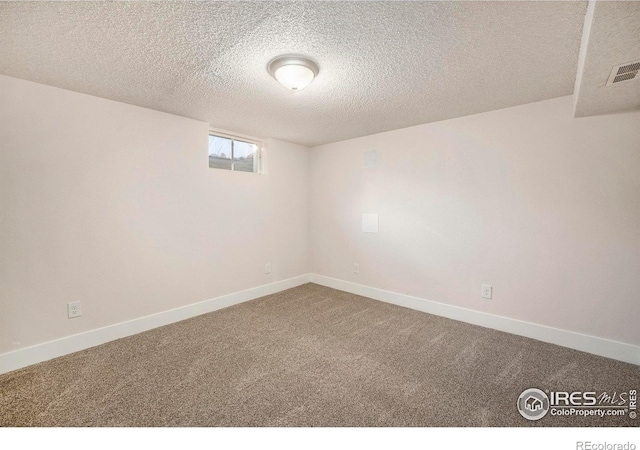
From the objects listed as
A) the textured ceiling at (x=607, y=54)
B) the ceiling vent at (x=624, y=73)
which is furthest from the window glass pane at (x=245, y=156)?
the ceiling vent at (x=624, y=73)

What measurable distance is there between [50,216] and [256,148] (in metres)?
2.40

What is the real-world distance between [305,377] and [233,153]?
2895 millimetres

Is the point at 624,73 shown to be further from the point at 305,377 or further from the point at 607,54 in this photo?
the point at 305,377

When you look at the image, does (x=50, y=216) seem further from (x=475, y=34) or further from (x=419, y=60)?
(x=475, y=34)

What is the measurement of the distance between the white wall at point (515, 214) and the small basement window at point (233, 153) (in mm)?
1402

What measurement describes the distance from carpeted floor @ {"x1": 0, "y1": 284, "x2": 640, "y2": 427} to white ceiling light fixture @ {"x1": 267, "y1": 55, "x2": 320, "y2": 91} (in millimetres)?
2128

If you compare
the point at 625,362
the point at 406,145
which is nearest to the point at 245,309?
the point at 406,145

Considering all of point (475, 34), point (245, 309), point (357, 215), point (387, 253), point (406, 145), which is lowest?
point (245, 309)

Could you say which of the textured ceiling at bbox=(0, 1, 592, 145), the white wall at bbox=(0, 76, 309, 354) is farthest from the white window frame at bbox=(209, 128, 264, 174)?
the textured ceiling at bbox=(0, 1, 592, 145)

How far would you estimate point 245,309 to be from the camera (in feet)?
11.5

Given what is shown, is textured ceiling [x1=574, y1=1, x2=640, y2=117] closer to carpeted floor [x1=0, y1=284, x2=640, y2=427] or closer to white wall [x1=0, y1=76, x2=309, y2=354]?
carpeted floor [x1=0, y1=284, x2=640, y2=427]

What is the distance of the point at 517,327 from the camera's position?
2.83 metres

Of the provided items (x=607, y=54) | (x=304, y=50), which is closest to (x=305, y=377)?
(x=304, y=50)

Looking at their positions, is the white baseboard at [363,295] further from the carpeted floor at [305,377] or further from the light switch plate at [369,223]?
the light switch plate at [369,223]
